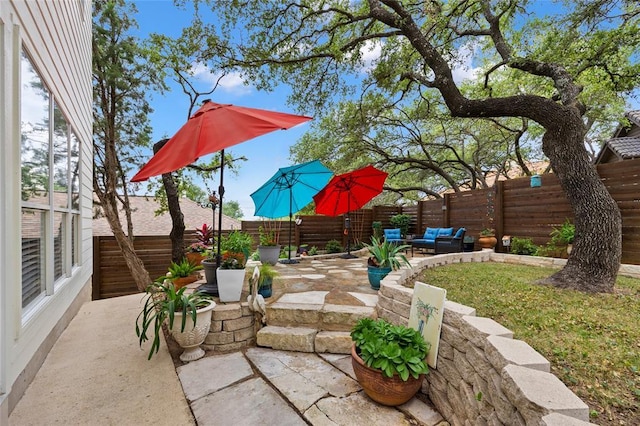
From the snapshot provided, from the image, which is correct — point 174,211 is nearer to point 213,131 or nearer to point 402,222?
point 213,131

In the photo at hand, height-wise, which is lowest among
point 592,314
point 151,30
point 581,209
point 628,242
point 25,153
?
point 592,314

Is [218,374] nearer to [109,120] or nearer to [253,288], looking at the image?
[253,288]

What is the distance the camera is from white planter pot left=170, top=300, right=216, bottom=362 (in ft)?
7.93

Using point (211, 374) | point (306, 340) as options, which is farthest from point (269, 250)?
point (211, 374)

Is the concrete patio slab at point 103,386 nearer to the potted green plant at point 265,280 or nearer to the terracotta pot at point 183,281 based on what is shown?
the terracotta pot at point 183,281

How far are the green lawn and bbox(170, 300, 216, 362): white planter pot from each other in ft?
7.85

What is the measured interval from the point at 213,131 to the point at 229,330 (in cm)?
187

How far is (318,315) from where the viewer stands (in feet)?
9.22

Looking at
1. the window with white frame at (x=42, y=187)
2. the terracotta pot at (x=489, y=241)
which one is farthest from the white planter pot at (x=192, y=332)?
the terracotta pot at (x=489, y=241)

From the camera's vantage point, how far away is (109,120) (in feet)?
26.2

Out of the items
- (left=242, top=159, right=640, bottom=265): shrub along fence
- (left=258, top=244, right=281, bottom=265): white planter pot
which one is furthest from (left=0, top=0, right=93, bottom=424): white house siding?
(left=242, top=159, right=640, bottom=265): shrub along fence

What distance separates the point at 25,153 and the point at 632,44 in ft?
24.4

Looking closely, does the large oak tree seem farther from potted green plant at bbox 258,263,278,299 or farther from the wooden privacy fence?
potted green plant at bbox 258,263,278,299

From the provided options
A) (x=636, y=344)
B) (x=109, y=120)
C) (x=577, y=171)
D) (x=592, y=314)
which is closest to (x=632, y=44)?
(x=577, y=171)
